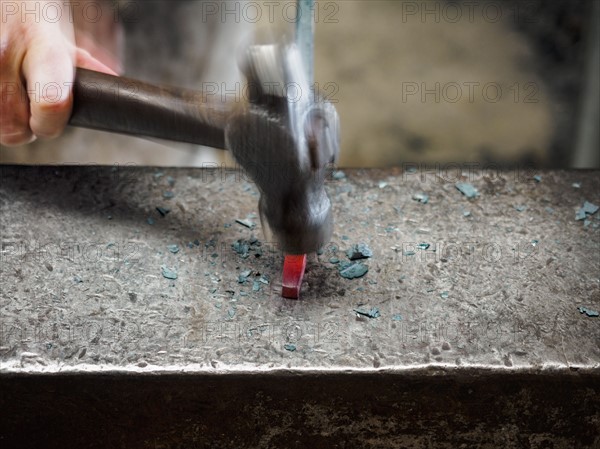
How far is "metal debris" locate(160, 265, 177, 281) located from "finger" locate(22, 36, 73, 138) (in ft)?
0.96

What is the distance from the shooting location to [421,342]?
1057 mm

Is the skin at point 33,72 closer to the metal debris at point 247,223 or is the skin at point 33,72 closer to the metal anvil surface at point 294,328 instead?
the metal anvil surface at point 294,328

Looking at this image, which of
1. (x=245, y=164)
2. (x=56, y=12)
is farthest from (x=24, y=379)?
(x=56, y=12)

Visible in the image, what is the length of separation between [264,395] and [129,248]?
359 millimetres

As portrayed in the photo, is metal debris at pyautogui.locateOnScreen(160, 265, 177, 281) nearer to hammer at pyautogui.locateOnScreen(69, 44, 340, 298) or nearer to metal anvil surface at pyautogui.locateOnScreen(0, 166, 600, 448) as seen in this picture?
metal anvil surface at pyautogui.locateOnScreen(0, 166, 600, 448)

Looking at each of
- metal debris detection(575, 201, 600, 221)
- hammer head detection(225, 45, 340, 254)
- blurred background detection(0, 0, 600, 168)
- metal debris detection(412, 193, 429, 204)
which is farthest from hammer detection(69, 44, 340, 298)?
blurred background detection(0, 0, 600, 168)

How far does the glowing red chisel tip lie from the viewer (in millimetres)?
1131

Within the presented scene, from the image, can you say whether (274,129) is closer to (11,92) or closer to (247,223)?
(247,223)

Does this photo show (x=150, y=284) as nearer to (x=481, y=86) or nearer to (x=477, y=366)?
(x=477, y=366)

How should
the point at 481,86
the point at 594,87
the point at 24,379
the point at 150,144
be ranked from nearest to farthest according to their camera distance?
the point at 24,379, the point at 150,144, the point at 594,87, the point at 481,86

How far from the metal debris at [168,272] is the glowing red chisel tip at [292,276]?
0.54 feet

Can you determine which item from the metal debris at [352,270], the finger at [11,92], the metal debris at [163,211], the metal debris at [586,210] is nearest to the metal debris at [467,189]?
the metal debris at [586,210]

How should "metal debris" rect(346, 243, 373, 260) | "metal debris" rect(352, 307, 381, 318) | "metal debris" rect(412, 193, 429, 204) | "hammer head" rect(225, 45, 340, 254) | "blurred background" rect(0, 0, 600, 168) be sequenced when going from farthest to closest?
"blurred background" rect(0, 0, 600, 168), "metal debris" rect(412, 193, 429, 204), "metal debris" rect(346, 243, 373, 260), "metal debris" rect(352, 307, 381, 318), "hammer head" rect(225, 45, 340, 254)

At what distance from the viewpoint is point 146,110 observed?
1.21 meters
